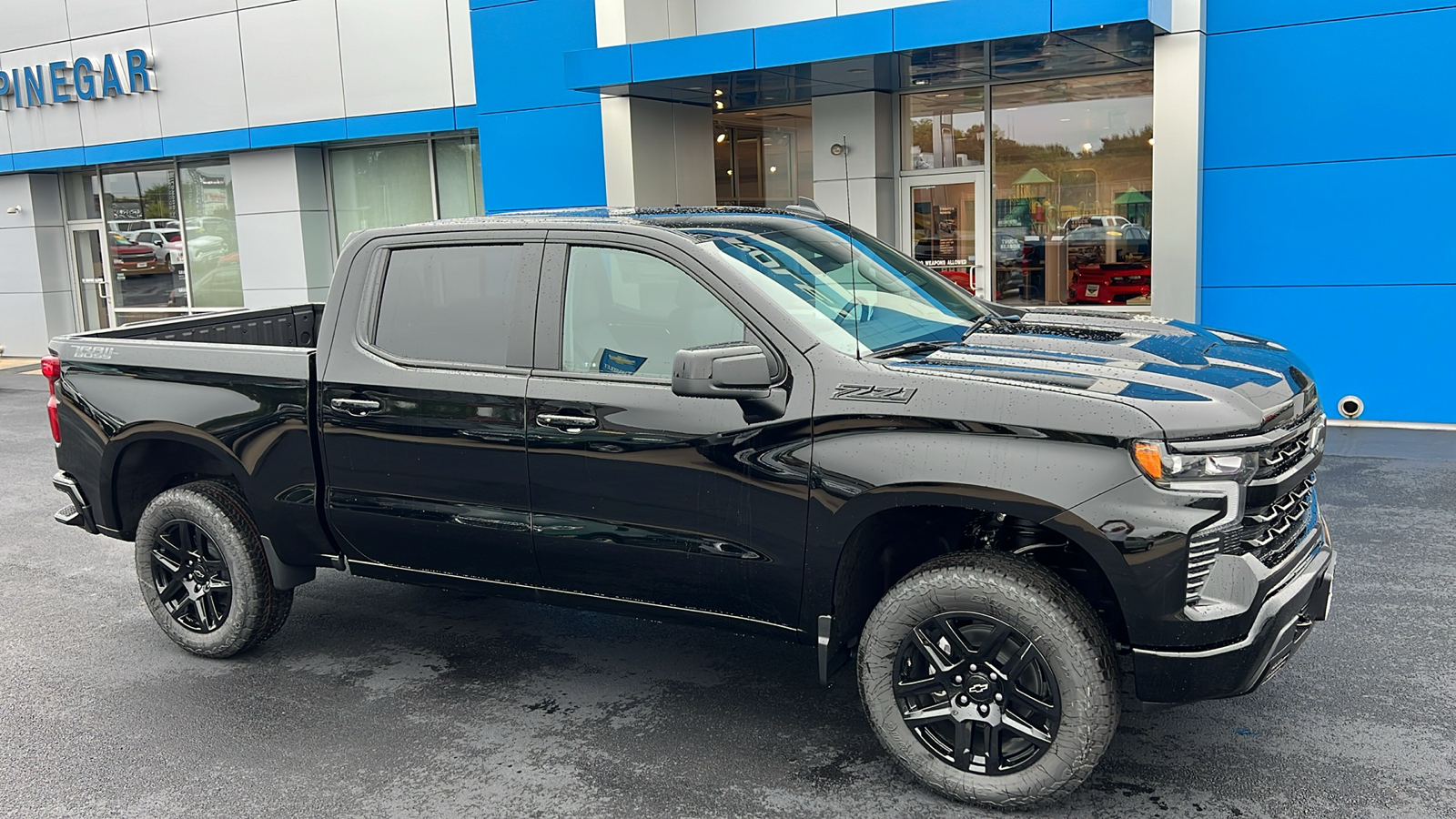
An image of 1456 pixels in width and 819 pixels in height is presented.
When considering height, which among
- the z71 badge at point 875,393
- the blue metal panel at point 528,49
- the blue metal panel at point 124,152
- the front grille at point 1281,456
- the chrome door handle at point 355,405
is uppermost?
the blue metal panel at point 528,49

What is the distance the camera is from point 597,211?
5.06 m

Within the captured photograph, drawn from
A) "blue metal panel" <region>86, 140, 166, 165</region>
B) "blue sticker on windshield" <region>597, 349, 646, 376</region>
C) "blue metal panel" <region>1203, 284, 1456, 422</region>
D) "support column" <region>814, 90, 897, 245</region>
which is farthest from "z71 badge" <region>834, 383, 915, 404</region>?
"blue metal panel" <region>86, 140, 166, 165</region>

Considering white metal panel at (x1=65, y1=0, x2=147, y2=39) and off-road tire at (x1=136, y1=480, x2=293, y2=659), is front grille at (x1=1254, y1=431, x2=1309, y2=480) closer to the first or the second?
off-road tire at (x1=136, y1=480, x2=293, y2=659)

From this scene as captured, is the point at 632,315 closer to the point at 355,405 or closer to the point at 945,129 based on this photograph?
the point at 355,405

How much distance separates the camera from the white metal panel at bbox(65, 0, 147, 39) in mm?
17641

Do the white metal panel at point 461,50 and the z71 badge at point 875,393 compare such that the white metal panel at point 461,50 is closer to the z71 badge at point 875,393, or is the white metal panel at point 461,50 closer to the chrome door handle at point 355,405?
the chrome door handle at point 355,405

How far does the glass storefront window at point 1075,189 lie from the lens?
1162cm

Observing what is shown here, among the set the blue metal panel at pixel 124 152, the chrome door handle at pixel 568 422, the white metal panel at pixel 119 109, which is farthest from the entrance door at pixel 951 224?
the blue metal panel at pixel 124 152

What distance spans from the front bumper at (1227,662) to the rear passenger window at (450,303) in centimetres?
261

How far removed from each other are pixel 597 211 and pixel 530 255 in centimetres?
48

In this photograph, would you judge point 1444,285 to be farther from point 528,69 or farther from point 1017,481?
point 528,69

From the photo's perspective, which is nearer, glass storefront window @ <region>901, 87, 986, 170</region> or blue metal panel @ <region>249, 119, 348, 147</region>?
glass storefront window @ <region>901, 87, 986, 170</region>

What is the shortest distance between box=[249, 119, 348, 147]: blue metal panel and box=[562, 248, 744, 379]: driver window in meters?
12.7

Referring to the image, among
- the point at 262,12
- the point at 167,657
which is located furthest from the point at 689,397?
the point at 262,12
